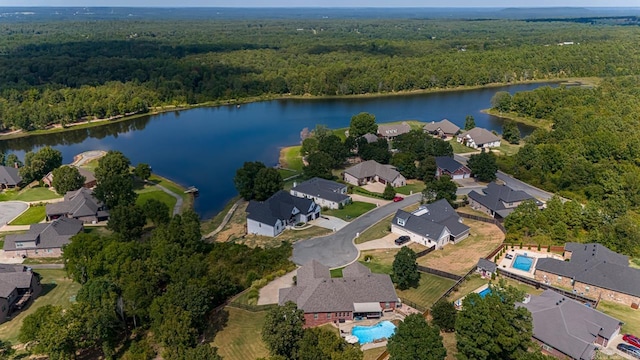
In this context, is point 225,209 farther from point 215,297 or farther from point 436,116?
point 436,116

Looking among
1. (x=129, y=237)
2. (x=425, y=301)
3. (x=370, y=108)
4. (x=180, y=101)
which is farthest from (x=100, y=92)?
(x=425, y=301)

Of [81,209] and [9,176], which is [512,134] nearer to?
[81,209]

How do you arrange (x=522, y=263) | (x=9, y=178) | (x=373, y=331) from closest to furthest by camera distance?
(x=373, y=331), (x=522, y=263), (x=9, y=178)

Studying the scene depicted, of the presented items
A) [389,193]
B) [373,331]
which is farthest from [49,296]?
[389,193]

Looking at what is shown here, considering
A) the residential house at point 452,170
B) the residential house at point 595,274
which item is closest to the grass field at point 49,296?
the residential house at point 595,274

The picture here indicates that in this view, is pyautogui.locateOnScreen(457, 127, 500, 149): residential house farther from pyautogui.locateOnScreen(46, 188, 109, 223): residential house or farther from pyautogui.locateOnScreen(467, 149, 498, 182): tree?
pyautogui.locateOnScreen(46, 188, 109, 223): residential house

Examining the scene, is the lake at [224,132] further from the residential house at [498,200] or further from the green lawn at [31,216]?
the residential house at [498,200]

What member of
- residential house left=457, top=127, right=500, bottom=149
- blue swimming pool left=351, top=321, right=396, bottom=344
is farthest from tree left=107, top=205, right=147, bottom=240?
residential house left=457, top=127, right=500, bottom=149
